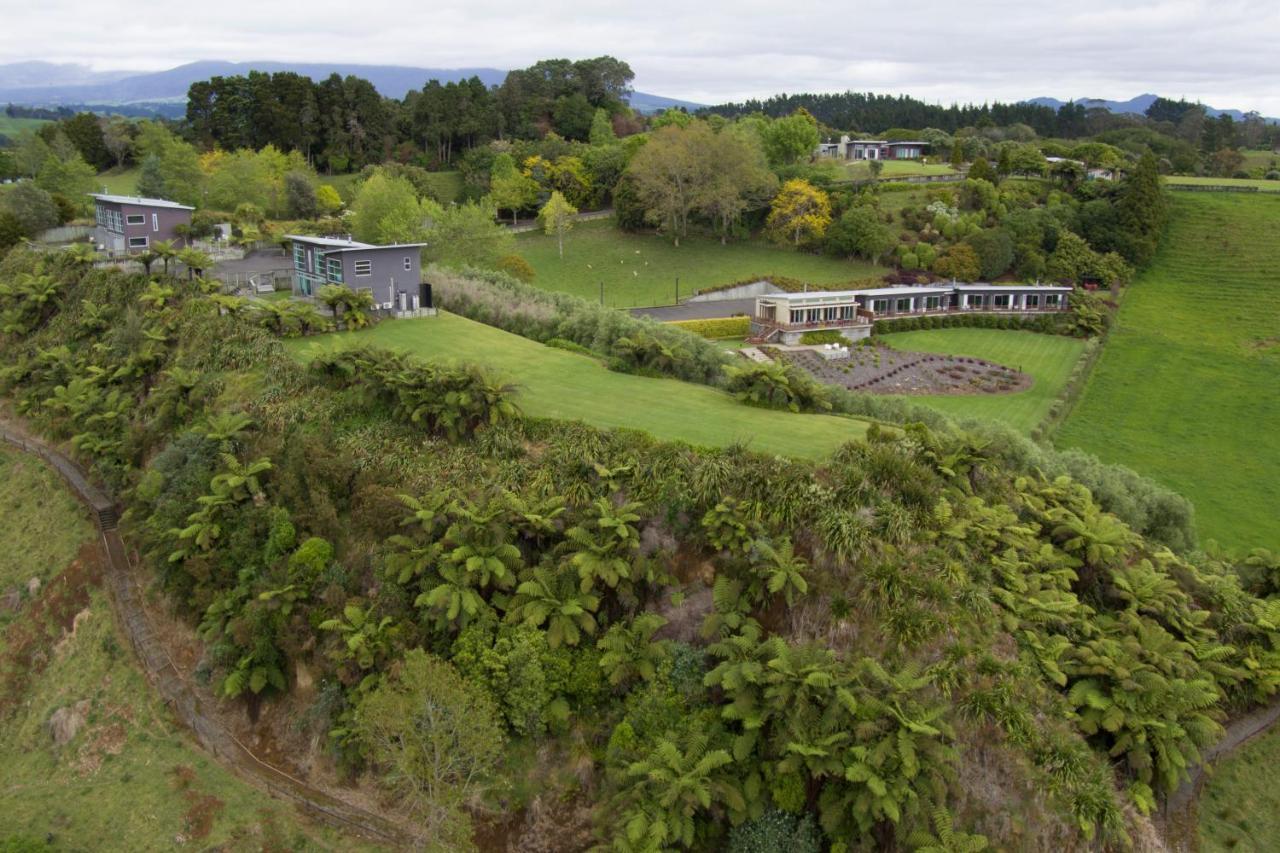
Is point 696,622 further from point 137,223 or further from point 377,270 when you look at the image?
point 137,223

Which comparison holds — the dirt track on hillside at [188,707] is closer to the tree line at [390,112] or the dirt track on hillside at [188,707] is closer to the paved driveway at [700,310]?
the paved driveway at [700,310]

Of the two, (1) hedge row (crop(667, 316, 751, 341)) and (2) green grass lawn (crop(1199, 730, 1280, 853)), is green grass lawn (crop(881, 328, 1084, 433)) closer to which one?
(1) hedge row (crop(667, 316, 751, 341))

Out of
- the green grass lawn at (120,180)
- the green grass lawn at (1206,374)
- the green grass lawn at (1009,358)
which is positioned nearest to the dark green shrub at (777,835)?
the green grass lawn at (1206,374)

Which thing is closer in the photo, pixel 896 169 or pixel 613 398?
pixel 613 398

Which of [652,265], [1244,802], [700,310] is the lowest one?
[1244,802]

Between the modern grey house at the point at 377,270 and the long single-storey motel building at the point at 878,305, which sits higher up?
the modern grey house at the point at 377,270

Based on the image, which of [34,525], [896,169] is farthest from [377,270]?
[896,169]

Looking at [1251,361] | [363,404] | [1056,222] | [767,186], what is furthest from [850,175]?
[363,404]

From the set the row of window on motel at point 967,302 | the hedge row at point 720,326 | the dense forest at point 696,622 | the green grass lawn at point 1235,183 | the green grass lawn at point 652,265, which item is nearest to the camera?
the dense forest at point 696,622
